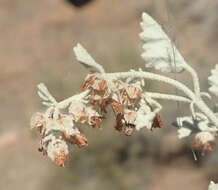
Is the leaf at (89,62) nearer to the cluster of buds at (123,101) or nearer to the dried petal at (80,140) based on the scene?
the cluster of buds at (123,101)

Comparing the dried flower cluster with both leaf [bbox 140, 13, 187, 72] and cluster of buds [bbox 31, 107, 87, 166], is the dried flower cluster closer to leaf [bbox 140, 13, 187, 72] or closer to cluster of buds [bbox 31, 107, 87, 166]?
cluster of buds [bbox 31, 107, 87, 166]

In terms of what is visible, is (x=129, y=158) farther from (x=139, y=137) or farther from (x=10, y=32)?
(x=10, y=32)

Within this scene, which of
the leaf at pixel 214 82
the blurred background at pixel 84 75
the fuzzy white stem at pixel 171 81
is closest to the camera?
the fuzzy white stem at pixel 171 81

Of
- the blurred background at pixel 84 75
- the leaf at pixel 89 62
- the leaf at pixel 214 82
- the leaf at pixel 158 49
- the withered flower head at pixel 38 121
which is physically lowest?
the blurred background at pixel 84 75

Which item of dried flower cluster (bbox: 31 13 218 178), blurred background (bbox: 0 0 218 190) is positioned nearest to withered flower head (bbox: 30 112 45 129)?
dried flower cluster (bbox: 31 13 218 178)

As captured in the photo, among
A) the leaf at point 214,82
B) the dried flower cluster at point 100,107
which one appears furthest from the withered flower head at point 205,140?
the leaf at point 214,82

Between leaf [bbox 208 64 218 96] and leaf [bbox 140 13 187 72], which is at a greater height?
leaf [bbox 140 13 187 72]
